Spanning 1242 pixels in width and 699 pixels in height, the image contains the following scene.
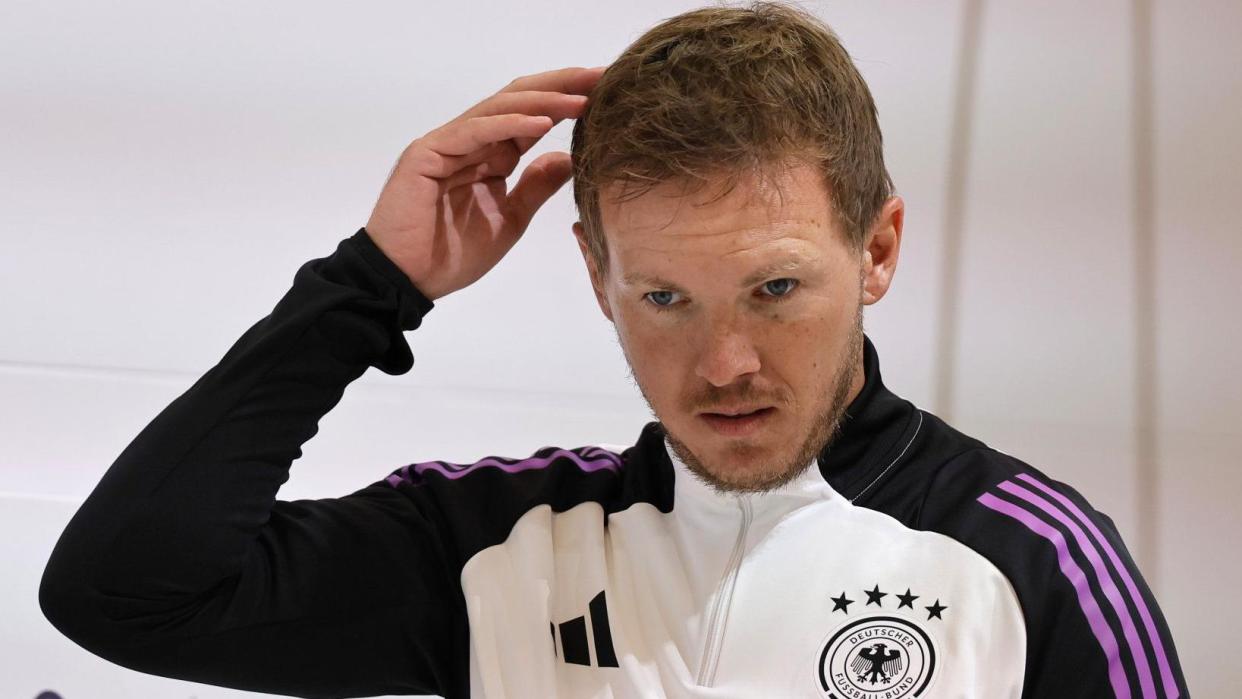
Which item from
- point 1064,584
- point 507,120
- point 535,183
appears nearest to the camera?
point 1064,584

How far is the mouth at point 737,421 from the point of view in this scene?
932 mm

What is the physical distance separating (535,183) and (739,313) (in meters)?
0.28

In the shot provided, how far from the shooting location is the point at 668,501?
3.48 feet

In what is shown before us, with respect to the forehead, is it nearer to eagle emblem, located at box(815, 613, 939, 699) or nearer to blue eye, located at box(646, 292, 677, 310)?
blue eye, located at box(646, 292, 677, 310)

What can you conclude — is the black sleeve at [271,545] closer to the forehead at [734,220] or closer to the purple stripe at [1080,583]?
the forehead at [734,220]

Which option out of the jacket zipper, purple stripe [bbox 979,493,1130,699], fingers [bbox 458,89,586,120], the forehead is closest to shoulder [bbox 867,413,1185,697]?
purple stripe [bbox 979,493,1130,699]

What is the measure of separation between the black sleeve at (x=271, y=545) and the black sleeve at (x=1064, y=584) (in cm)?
41

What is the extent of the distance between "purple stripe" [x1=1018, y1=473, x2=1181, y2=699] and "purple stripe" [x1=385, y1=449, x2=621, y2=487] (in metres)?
0.35

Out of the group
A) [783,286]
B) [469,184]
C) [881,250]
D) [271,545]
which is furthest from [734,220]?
[271,545]

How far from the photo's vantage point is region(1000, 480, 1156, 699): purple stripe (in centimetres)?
87

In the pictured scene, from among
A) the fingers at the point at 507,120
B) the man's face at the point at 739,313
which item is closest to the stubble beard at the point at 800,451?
the man's face at the point at 739,313

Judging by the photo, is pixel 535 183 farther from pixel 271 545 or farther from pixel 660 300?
pixel 271 545

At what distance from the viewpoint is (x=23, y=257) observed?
1.72 metres

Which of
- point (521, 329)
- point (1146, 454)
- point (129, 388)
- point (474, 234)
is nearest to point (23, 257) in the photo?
point (129, 388)
